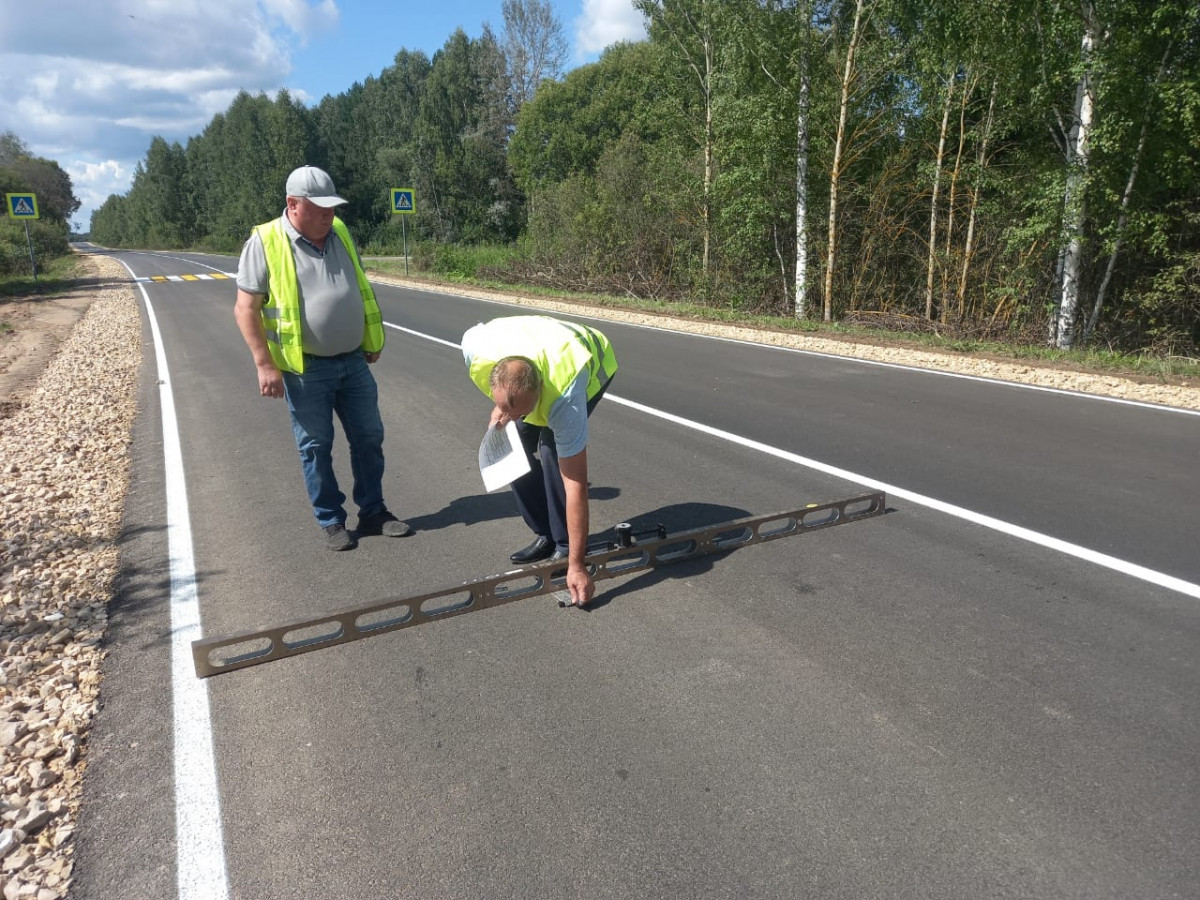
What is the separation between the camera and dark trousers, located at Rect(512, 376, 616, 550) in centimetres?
414

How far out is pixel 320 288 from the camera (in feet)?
14.7

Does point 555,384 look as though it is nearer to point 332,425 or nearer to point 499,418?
point 499,418

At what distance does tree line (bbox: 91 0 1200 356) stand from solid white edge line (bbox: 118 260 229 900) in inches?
474

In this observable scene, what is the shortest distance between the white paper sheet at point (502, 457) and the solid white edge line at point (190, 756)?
1.57m

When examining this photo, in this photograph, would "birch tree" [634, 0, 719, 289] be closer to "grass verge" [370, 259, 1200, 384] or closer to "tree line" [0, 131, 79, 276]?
"grass verge" [370, 259, 1200, 384]

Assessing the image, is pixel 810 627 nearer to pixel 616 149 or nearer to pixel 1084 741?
pixel 1084 741

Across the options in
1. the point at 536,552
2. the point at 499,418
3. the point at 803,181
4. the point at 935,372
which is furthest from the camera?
the point at 803,181

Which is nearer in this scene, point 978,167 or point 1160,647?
point 1160,647

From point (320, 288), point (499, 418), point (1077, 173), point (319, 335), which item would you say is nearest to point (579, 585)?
point (499, 418)

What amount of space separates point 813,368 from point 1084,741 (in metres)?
8.20

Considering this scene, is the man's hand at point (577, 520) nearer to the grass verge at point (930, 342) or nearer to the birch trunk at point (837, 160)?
the grass verge at point (930, 342)

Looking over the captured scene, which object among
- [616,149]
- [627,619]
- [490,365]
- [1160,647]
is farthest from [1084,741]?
[616,149]

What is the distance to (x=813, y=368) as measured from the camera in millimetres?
10594

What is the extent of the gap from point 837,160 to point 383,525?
45.3 ft
